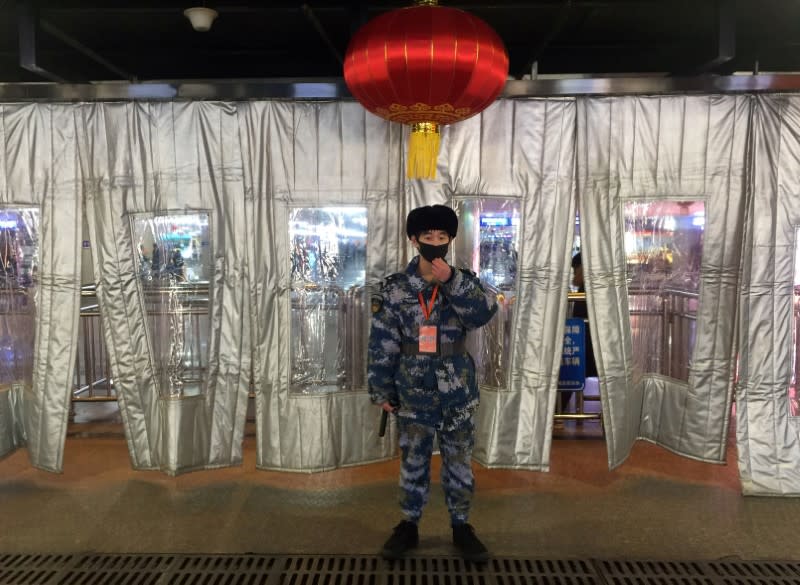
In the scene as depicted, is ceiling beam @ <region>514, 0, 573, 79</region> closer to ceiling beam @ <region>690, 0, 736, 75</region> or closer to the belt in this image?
ceiling beam @ <region>690, 0, 736, 75</region>

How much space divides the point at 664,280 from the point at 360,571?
2.70m

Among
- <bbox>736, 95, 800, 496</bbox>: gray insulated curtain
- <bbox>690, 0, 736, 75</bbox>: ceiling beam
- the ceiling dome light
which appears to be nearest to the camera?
the ceiling dome light

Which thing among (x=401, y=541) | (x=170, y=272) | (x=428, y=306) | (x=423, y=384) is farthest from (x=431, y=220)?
(x=170, y=272)

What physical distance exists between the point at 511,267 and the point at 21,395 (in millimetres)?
3557

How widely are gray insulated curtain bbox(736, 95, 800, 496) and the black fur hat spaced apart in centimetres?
213

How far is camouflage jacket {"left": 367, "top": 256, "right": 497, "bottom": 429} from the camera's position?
2.91 meters

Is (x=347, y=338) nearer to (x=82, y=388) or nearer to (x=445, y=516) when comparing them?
(x=445, y=516)

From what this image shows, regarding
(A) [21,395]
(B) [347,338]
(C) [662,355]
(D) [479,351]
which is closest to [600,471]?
(C) [662,355]

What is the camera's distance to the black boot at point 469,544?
2877mm

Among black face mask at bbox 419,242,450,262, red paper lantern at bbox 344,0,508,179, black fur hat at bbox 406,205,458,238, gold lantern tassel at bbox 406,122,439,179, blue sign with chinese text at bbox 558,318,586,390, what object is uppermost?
red paper lantern at bbox 344,0,508,179

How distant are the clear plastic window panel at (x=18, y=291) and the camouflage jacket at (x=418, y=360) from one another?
8.42 ft

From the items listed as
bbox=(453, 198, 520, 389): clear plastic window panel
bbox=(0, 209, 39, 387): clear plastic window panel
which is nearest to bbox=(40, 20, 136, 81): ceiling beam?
bbox=(0, 209, 39, 387): clear plastic window panel

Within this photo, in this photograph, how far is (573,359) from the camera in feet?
15.1

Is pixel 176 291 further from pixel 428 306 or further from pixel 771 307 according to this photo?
pixel 771 307
